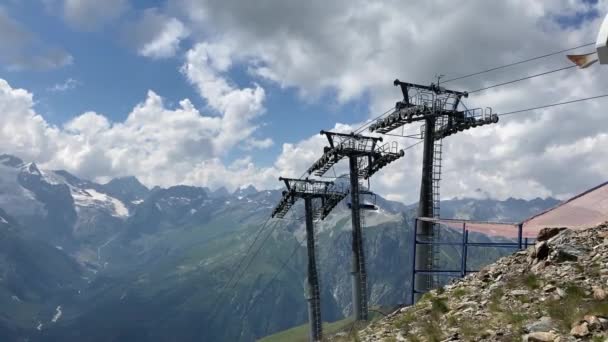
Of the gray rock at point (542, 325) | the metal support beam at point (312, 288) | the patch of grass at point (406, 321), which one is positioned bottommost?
the metal support beam at point (312, 288)

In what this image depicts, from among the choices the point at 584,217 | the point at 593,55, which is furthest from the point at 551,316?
the point at 584,217

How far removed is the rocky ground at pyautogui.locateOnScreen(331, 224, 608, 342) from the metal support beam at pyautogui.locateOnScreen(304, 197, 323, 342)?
102 ft

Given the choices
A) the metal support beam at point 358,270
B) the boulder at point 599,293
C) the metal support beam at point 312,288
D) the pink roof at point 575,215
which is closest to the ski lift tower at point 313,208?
the metal support beam at point 312,288

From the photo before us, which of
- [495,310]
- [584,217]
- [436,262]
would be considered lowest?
[436,262]

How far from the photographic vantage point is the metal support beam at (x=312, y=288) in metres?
49.0

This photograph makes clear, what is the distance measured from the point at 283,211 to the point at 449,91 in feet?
86.0

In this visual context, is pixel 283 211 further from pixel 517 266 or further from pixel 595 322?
pixel 595 322

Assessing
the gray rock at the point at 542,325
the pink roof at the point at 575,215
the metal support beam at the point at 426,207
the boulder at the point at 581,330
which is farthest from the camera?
the metal support beam at the point at 426,207

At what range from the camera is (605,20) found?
868 centimetres

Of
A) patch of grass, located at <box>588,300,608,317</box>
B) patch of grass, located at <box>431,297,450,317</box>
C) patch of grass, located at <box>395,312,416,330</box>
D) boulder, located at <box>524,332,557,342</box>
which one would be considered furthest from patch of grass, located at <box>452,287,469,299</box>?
boulder, located at <box>524,332,557,342</box>

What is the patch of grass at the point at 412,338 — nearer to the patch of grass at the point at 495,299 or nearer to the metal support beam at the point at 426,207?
the patch of grass at the point at 495,299

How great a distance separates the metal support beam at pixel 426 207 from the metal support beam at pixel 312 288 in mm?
16824

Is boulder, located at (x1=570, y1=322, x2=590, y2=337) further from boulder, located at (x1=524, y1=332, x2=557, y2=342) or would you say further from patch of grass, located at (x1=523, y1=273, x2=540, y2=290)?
patch of grass, located at (x1=523, y1=273, x2=540, y2=290)

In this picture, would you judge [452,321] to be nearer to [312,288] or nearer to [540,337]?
[540,337]
